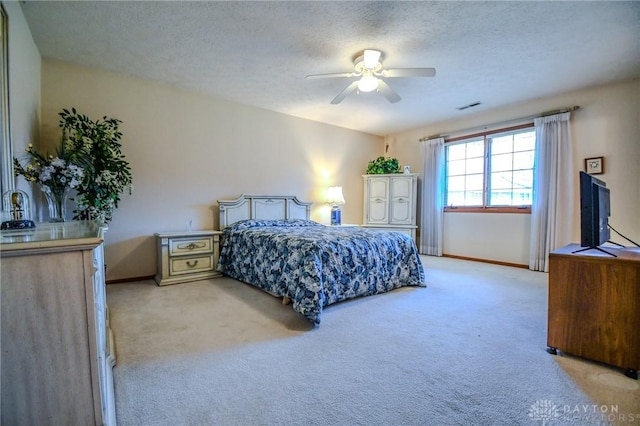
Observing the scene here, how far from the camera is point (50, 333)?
0.92 m

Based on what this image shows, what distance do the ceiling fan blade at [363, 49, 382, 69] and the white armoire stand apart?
2852 mm

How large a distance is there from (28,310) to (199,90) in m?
3.62

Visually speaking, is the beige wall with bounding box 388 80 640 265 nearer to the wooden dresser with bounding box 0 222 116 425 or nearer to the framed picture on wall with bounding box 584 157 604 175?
the framed picture on wall with bounding box 584 157 604 175

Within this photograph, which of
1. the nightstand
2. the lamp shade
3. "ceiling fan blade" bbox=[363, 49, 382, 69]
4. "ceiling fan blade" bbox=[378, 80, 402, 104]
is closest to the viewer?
"ceiling fan blade" bbox=[363, 49, 382, 69]

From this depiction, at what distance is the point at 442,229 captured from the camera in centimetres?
534

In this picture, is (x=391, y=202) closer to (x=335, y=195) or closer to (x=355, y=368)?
(x=335, y=195)

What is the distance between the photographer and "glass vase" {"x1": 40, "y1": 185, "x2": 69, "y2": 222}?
2213 mm

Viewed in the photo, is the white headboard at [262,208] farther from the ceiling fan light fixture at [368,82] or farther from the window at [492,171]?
the window at [492,171]

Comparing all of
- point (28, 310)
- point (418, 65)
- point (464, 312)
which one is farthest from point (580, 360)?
point (418, 65)

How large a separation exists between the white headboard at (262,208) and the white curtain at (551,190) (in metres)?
3.46

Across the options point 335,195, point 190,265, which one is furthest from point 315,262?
point 335,195

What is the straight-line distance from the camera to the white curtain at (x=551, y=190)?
389 centimetres

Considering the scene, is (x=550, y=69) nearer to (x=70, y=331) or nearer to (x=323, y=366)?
(x=323, y=366)

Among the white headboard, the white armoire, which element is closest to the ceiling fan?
the white headboard
